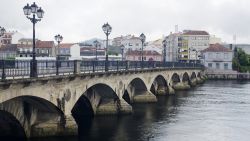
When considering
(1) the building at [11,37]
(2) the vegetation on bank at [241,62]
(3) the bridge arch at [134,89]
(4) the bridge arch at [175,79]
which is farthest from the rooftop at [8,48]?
(3) the bridge arch at [134,89]

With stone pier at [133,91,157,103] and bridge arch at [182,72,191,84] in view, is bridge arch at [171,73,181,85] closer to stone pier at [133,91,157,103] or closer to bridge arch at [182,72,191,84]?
bridge arch at [182,72,191,84]

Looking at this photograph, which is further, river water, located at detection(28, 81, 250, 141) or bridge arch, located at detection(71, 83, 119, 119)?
bridge arch, located at detection(71, 83, 119, 119)

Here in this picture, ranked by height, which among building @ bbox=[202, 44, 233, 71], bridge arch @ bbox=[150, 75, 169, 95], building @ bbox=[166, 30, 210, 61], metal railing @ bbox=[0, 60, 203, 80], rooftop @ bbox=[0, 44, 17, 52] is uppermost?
building @ bbox=[166, 30, 210, 61]

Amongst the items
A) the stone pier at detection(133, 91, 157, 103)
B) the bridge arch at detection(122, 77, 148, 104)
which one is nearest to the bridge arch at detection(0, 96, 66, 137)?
the bridge arch at detection(122, 77, 148, 104)

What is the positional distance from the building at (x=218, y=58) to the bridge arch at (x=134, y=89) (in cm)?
8211

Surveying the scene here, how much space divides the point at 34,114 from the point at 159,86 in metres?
42.7

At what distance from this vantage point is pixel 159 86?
7025 cm

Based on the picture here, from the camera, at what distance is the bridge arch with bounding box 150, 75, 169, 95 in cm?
6831

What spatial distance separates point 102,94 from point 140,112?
5912 millimetres

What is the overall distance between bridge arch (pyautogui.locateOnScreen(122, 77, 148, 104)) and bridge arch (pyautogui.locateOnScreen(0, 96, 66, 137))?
24599mm

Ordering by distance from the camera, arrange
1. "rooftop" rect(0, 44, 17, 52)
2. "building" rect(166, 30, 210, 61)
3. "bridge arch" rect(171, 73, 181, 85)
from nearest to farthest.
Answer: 1. "bridge arch" rect(171, 73, 181, 85)
2. "rooftop" rect(0, 44, 17, 52)
3. "building" rect(166, 30, 210, 61)

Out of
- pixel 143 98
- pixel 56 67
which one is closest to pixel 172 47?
pixel 143 98

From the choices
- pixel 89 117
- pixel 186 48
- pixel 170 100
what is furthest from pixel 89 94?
pixel 186 48

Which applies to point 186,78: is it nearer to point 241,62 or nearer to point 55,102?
point 241,62
